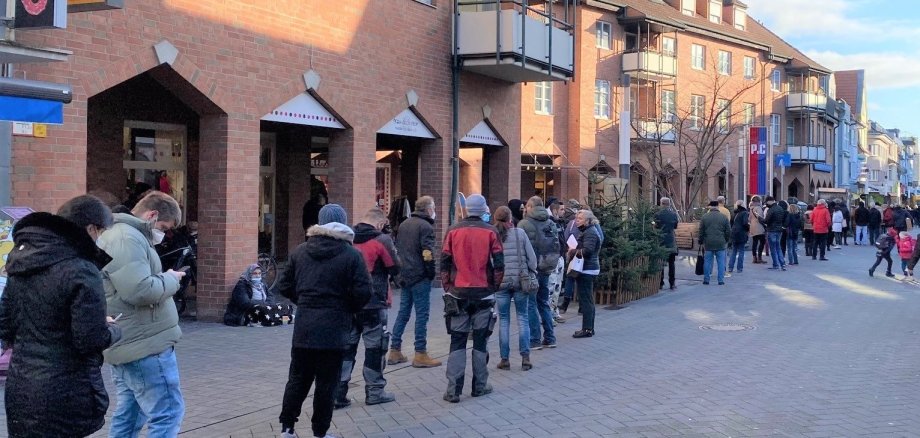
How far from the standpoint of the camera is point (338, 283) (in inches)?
235

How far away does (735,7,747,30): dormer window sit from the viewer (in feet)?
156

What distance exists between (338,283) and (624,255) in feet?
30.2

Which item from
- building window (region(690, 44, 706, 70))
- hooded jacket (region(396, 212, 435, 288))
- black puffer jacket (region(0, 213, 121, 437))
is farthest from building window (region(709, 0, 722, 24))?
black puffer jacket (region(0, 213, 121, 437))

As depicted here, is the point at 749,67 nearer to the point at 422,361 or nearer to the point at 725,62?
the point at 725,62

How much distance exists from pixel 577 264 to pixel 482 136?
25.6ft

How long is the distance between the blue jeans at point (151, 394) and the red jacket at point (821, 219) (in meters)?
22.7

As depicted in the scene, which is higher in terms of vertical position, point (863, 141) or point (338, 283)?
point (863, 141)

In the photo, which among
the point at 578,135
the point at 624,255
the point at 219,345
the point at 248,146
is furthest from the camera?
the point at 578,135

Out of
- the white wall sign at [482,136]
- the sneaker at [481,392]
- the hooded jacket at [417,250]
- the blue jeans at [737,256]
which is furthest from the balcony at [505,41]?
the sneaker at [481,392]

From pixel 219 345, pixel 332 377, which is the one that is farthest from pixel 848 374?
pixel 219 345

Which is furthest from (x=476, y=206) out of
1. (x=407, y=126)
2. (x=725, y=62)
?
(x=725, y=62)

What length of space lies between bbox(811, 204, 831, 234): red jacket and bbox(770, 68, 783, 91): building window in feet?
88.8

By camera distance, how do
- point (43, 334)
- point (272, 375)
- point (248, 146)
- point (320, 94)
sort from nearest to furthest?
point (43, 334), point (272, 375), point (248, 146), point (320, 94)

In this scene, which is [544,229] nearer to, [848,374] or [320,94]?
[848,374]
